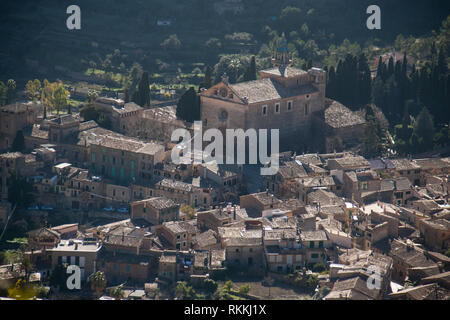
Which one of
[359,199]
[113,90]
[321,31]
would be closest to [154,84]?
[113,90]

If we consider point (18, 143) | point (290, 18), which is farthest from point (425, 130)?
point (290, 18)

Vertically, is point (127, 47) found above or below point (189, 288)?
above

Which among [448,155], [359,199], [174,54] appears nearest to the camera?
[359,199]

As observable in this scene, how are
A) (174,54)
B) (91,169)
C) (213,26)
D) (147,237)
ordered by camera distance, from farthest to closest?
(213,26) < (174,54) < (91,169) < (147,237)

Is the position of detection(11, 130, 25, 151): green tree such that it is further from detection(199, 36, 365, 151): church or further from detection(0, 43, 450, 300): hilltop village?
detection(199, 36, 365, 151): church

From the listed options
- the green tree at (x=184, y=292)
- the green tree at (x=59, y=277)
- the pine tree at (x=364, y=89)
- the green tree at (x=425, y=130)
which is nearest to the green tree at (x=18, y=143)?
the green tree at (x=59, y=277)

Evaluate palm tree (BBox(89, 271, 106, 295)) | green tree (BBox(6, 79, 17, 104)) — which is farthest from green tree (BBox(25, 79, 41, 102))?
palm tree (BBox(89, 271, 106, 295))

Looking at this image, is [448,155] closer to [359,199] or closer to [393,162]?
[393,162]

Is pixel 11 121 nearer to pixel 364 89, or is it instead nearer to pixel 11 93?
pixel 11 93
